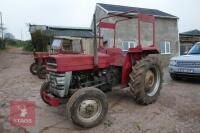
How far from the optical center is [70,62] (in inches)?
214

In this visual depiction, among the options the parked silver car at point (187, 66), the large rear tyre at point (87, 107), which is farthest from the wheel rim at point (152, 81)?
the parked silver car at point (187, 66)

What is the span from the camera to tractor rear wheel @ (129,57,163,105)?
6.10 metres

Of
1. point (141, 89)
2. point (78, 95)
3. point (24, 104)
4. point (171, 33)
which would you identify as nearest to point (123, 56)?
point (141, 89)

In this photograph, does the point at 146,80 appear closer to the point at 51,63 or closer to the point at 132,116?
the point at 132,116

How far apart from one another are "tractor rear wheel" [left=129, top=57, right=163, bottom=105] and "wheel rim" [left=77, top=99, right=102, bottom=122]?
48.2 inches

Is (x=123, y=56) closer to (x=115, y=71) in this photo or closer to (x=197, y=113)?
(x=115, y=71)

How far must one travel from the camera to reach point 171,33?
2344 cm

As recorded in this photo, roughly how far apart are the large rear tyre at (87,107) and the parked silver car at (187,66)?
5374 mm

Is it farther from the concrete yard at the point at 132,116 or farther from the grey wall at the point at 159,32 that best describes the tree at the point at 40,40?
the concrete yard at the point at 132,116

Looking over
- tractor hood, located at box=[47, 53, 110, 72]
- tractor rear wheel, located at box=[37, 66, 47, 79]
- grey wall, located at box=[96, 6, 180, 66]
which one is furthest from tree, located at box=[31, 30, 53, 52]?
tractor hood, located at box=[47, 53, 110, 72]

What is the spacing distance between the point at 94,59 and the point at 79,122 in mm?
1504

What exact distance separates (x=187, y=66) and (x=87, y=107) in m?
5.86

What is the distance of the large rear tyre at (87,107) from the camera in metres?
4.92

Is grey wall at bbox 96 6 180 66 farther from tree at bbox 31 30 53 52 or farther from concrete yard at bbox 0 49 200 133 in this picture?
concrete yard at bbox 0 49 200 133
